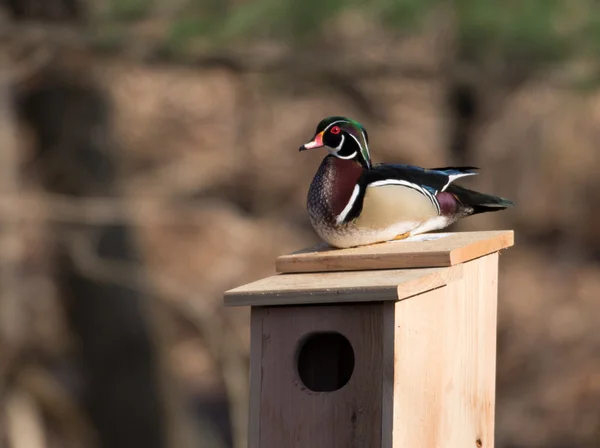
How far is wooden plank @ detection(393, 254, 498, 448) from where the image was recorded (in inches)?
86.4

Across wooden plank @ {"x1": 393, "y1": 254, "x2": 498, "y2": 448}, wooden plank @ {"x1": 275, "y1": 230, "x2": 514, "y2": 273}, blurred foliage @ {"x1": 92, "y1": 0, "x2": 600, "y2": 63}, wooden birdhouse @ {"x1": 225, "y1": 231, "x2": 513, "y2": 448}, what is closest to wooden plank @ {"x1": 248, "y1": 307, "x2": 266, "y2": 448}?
wooden birdhouse @ {"x1": 225, "y1": 231, "x2": 513, "y2": 448}

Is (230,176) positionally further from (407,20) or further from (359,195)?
(359,195)

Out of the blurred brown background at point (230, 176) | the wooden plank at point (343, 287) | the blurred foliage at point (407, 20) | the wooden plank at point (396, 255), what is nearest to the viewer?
the wooden plank at point (343, 287)

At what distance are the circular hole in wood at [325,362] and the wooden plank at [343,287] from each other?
108 mm

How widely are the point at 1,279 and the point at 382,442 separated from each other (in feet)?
19.2

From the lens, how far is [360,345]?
86.7 inches

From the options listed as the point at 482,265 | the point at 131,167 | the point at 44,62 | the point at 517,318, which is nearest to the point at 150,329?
the point at 44,62

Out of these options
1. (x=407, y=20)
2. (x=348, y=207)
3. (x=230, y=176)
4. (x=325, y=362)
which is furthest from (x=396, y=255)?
(x=230, y=176)

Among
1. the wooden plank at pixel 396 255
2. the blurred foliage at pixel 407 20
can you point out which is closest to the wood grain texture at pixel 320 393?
the wooden plank at pixel 396 255

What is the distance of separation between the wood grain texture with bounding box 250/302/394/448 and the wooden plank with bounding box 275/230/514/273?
117mm

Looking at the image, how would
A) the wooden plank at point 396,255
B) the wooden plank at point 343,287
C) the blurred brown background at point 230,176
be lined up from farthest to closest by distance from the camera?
the blurred brown background at point 230,176
the wooden plank at point 396,255
the wooden plank at point 343,287

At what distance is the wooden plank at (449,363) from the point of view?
220cm

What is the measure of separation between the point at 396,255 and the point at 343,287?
0.51ft

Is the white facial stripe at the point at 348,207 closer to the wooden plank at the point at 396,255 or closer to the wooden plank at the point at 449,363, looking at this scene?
the wooden plank at the point at 396,255
